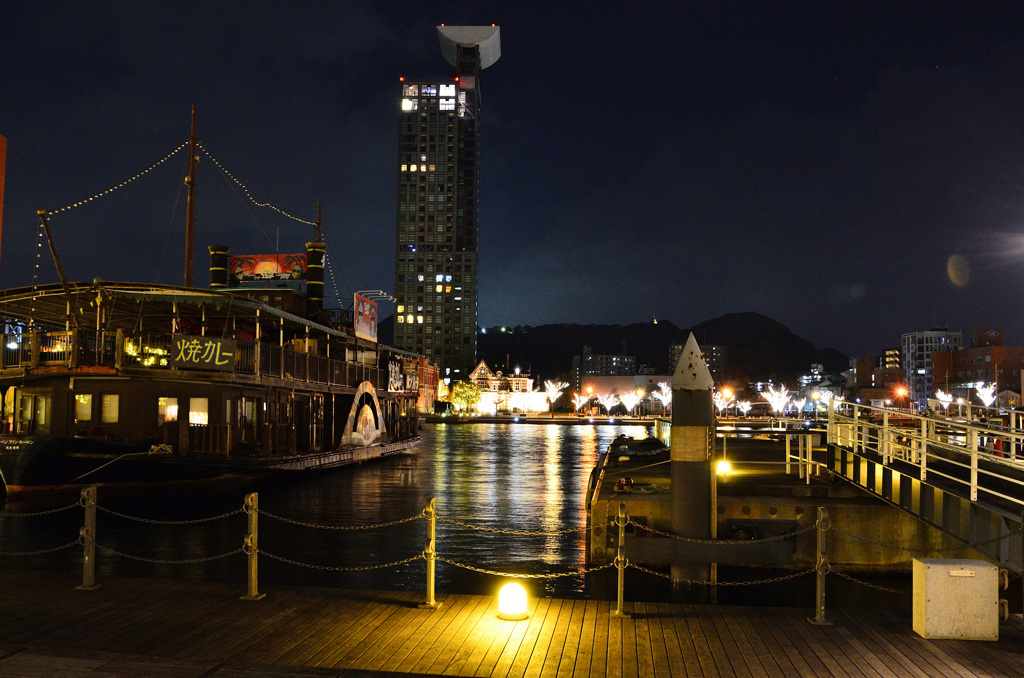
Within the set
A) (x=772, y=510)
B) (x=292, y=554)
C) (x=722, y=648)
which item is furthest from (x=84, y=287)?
(x=722, y=648)

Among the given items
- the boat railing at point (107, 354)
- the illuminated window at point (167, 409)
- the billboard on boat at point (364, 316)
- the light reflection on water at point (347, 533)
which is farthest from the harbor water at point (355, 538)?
the billboard on boat at point (364, 316)

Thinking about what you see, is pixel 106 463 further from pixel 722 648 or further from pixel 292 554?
pixel 722 648

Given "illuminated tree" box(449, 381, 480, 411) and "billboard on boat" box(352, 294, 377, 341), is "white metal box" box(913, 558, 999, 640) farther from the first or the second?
"illuminated tree" box(449, 381, 480, 411)

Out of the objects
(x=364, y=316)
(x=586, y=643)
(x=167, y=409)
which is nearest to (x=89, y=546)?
(x=586, y=643)

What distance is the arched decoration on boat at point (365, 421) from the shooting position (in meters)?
44.6

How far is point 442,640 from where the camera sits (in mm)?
8508

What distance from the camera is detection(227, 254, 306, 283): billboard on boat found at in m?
58.2

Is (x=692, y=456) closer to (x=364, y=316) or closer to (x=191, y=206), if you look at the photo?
(x=191, y=206)

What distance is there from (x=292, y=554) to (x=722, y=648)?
41.8 feet

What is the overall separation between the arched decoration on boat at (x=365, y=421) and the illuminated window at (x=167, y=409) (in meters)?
14.3

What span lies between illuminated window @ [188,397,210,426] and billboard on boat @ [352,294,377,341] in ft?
72.5

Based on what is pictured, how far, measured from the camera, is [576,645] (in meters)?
8.41

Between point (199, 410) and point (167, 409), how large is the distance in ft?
4.38

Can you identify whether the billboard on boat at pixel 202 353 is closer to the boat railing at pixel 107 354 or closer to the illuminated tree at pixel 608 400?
the boat railing at pixel 107 354
